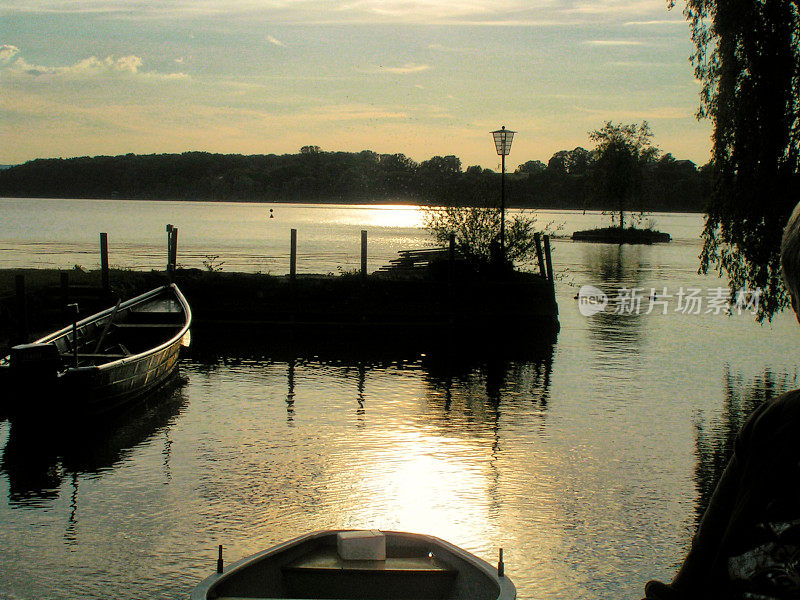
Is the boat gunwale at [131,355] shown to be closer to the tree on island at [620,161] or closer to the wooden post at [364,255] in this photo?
the wooden post at [364,255]

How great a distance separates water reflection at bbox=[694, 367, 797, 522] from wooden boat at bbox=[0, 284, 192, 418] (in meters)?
9.79

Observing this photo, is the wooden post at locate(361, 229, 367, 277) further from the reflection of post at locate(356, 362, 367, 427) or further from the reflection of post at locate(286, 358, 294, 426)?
the reflection of post at locate(356, 362, 367, 427)

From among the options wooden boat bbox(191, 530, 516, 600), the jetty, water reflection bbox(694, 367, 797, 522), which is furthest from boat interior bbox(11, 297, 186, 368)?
water reflection bbox(694, 367, 797, 522)

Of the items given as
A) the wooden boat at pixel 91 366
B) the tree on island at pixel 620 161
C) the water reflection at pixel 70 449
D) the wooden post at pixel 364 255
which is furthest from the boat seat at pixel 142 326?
the tree on island at pixel 620 161

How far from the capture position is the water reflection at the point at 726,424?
11.5 m

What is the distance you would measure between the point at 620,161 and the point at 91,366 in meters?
80.2

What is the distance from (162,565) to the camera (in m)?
8.13

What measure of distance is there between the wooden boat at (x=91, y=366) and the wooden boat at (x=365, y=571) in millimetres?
9630

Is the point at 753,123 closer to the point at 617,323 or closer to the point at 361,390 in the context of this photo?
the point at 361,390

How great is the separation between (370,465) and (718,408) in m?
8.06

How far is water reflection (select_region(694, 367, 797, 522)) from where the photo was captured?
11.5 metres

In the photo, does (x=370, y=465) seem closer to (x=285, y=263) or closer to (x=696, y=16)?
(x=696, y=16)

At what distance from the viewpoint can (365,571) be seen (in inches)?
223

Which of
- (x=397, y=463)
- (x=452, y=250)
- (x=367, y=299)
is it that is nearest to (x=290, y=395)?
(x=397, y=463)
